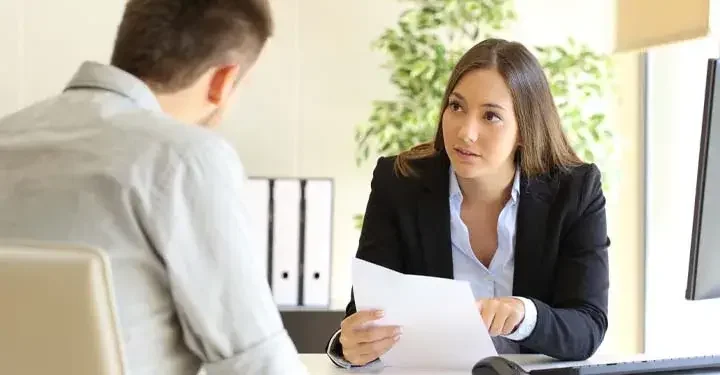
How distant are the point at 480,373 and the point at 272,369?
368 millimetres

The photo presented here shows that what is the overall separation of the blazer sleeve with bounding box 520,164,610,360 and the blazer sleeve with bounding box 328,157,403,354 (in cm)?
33

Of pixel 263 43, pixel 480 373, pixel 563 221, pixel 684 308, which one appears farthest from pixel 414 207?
pixel 684 308

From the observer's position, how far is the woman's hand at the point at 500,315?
1.40 meters

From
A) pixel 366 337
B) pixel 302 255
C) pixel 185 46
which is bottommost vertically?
pixel 302 255

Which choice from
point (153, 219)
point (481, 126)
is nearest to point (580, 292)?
point (481, 126)

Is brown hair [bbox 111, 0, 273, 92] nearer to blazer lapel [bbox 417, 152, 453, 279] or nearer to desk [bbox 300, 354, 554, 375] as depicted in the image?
desk [bbox 300, 354, 554, 375]

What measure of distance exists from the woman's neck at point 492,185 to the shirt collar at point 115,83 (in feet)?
3.12

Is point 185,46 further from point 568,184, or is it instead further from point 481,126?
point 568,184

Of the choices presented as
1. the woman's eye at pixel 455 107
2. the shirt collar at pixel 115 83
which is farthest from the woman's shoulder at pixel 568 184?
the shirt collar at pixel 115 83

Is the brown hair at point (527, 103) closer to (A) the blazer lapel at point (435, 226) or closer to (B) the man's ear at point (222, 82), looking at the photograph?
(A) the blazer lapel at point (435, 226)

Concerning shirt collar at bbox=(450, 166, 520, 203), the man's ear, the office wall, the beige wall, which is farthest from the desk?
the beige wall

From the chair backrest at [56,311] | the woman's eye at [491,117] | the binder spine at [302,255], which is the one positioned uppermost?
the woman's eye at [491,117]

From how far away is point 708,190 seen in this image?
1.29 m

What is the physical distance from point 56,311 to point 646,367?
85cm
